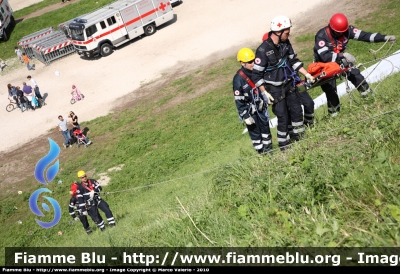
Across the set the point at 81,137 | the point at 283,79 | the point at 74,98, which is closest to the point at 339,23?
the point at 283,79

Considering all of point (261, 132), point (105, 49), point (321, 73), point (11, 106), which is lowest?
point (11, 106)

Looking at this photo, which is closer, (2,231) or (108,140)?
(2,231)

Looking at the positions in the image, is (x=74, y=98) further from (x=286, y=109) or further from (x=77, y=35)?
(x=286, y=109)

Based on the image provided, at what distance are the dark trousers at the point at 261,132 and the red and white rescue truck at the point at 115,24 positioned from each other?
1798 centimetres

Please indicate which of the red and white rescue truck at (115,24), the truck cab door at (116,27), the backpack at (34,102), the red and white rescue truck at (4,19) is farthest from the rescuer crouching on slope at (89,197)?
the red and white rescue truck at (4,19)

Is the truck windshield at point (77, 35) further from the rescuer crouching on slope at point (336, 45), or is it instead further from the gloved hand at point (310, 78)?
the gloved hand at point (310, 78)

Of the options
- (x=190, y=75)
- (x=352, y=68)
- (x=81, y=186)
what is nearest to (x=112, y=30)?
(x=190, y=75)

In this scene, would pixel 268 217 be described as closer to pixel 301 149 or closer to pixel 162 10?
pixel 301 149

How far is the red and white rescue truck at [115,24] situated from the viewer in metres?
24.7

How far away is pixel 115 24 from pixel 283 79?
19130 millimetres

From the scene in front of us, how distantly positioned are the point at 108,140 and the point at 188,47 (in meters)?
8.72

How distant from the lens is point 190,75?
67.9ft

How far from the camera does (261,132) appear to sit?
9109mm

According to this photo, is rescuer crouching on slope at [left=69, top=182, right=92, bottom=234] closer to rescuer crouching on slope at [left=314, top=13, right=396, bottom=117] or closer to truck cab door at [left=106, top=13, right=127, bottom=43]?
rescuer crouching on slope at [left=314, top=13, right=396, bottom=117]
